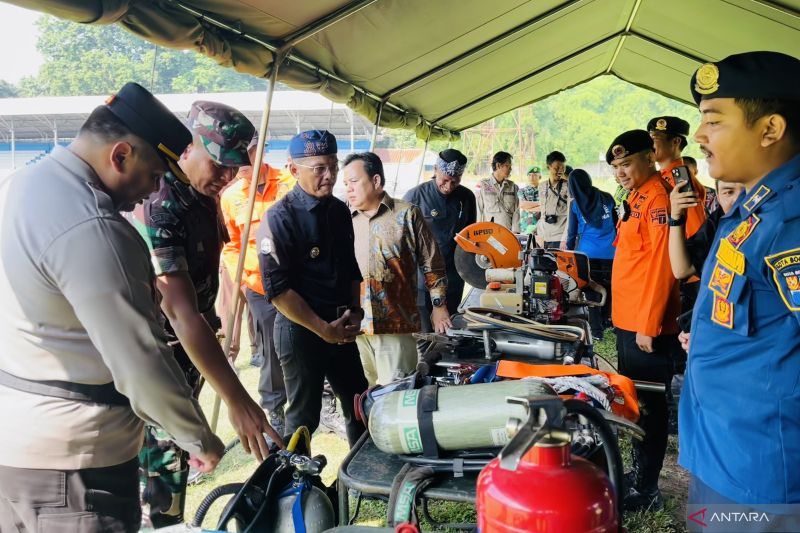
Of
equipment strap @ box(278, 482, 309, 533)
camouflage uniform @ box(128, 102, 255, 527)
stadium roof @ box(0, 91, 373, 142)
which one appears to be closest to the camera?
equipment strap @ box(278, 482, 309, 533)

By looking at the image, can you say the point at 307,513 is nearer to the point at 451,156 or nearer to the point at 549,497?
the point at 549,497

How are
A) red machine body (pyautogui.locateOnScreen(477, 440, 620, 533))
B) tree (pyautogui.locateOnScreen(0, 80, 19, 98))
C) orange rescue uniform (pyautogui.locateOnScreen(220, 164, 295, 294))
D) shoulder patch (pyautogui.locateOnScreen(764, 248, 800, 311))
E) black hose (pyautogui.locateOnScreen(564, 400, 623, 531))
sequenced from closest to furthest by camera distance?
red machine body (pyautogui.locateOnScreen(477, 440, 620, 533)), black hose (pyautogui.locateOnScreen(564, 400, 623, 531)), shoulder patch (pyautogui.locateOnScreen(764, 248, 800, 311)), orange rescue uniform (pyautogui.locateOnScreen(220, 164, 295, 294)), tree (pyautogui.locateOnScreen(0, 80, 19, 98))

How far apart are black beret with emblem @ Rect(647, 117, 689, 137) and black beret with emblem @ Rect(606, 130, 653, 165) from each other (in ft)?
0.46

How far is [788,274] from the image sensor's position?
1.29 meters

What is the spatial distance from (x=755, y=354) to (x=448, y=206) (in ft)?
14.5

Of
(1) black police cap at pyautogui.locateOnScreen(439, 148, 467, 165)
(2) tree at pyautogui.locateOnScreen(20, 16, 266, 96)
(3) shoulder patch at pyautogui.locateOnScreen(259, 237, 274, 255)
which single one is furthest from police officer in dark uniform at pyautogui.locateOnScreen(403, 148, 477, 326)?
(2) tree at pyautogui.locateOnScreen(20, 16, 266, 96)

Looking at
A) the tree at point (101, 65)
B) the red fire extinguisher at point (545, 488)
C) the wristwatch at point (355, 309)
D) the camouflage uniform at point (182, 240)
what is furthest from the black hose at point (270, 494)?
the tree at point (101, 65)

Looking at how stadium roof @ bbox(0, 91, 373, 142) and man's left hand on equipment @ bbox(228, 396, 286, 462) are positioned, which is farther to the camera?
stadium roof @ bbox(0, 91, 373, 142)

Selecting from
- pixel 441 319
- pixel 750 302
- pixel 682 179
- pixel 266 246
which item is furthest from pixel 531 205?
pixel 750 302

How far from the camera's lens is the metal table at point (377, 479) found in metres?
1.47

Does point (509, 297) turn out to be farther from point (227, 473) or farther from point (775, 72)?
point (227, 473)

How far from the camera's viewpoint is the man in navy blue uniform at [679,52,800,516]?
133 centimetres

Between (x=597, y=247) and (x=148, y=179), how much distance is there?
545cm

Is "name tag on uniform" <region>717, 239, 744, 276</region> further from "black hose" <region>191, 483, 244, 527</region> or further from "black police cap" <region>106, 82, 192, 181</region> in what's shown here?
"black police cap" <region>106, 82, 192, 181</region>
